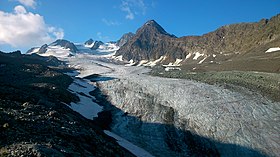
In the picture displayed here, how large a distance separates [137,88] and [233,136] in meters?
27.3

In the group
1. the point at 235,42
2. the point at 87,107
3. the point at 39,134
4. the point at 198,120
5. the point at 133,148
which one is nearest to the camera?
the point at 39,134

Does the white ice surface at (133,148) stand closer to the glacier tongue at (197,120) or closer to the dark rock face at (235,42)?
the glacier tongue at (197,120)

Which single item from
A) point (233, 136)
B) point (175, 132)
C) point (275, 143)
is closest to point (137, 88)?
point (175, 132)

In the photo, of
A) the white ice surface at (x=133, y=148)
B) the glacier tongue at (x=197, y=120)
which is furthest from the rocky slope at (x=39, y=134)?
the glacier tongue at (x=197, y=120)

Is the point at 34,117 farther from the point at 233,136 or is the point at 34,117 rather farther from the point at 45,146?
the point at 233,136

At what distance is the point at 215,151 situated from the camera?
3569 cm

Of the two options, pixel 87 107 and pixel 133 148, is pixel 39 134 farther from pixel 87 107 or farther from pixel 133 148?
pixel 87 107

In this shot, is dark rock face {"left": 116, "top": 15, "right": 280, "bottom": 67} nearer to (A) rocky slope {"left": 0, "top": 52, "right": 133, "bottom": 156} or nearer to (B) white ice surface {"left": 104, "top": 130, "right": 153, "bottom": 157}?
(B) white ice surface {"left": 104, "top": 130, "right": 153, "bottom": 157}

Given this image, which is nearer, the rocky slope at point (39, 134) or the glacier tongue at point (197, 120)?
the rocky slope at point (39, 134)

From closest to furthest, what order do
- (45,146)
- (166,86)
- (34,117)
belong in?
(45,146)
(34,117)
(166,86)

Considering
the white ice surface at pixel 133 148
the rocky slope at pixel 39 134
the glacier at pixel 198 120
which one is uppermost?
the rocky slope at pixel 39 134

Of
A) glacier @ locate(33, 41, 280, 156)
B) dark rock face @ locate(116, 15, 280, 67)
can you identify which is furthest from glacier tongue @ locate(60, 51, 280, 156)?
dark rock face @ locate(116, 15, 280, 67)

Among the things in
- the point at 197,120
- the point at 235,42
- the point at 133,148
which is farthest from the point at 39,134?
the point at 235,42

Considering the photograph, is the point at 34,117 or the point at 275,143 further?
the point at 275,143
